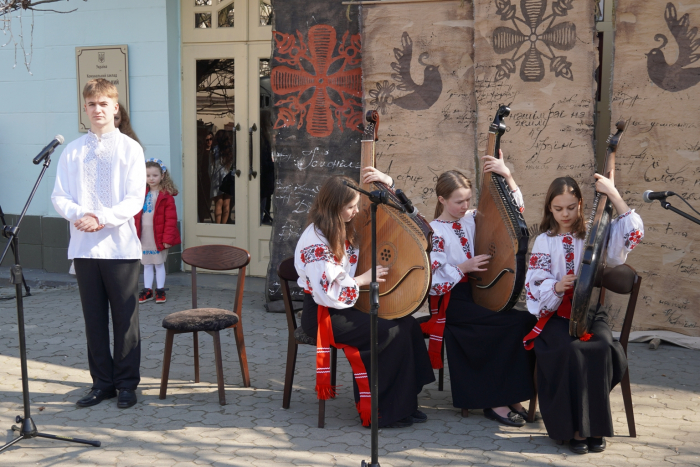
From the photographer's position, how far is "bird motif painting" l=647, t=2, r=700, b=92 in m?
4.73

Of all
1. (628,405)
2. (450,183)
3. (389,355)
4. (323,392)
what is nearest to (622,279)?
(628,405)

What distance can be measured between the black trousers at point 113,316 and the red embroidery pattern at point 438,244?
1.58 meters

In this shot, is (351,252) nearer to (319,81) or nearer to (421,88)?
(421,88)

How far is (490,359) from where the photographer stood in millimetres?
3623

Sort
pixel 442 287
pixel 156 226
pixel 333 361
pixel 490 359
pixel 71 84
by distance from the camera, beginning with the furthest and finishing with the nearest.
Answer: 1. pixel 71 84
2. pixel 156 226
3. pixel 333 361
4. pixel 442 287
5. pixel 490 359

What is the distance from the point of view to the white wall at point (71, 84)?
6.95 m

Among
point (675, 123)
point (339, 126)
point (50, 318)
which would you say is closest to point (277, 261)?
point (339, 126)

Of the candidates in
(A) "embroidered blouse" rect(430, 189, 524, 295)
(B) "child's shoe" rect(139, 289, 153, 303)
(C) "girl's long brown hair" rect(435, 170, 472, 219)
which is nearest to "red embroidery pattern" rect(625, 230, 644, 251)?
(A) "embroidered blouse" rect(430, 189, 524, 295)

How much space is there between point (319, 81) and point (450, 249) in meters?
2.48

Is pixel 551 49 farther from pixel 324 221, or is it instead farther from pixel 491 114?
pixel 324 221

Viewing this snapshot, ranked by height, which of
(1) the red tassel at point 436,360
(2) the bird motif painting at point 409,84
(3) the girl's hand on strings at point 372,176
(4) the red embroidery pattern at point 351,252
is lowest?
(1) the red tassel at point 436,360

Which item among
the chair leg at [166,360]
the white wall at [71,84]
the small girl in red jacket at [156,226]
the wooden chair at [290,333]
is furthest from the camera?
the white wall at [71,84]

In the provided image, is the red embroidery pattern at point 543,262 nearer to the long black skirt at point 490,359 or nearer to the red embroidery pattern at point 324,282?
the long black skirt at point 490,359

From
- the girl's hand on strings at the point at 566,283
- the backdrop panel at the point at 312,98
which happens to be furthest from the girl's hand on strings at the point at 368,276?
the backdrop panel at the point at 312,98
